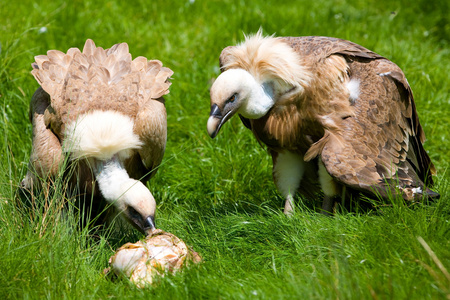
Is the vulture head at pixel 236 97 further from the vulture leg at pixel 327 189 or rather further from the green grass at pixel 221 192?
the green grass at pixel 221 192

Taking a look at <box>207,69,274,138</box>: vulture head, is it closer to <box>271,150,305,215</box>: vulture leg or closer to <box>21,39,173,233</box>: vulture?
<box>271,150,305,215</box>: vulture leg

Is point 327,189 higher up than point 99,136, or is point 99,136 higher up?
point 99,136

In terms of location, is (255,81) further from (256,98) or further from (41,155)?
(41,155)

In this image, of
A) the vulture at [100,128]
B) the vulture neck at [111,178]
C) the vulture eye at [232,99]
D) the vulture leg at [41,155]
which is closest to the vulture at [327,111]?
the vulture eye at [232,99]

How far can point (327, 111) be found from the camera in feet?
14.3

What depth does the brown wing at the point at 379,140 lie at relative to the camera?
13.4ft

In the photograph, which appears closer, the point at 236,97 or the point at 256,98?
the point at 236,97

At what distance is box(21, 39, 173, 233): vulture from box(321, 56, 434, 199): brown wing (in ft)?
4.58

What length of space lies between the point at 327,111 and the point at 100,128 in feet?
5.51

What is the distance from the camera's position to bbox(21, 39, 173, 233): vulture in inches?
177

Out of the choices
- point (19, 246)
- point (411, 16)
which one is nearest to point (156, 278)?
point (19, 246)

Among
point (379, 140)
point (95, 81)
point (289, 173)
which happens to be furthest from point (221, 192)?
point (379, 140)

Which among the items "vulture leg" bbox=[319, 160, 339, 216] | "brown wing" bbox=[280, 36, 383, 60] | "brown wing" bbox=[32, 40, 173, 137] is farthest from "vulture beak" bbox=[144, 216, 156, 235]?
"brown wing" bbox=[280, 36, 383, 60]

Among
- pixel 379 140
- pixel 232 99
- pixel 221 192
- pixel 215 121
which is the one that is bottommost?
pixel 221 192
